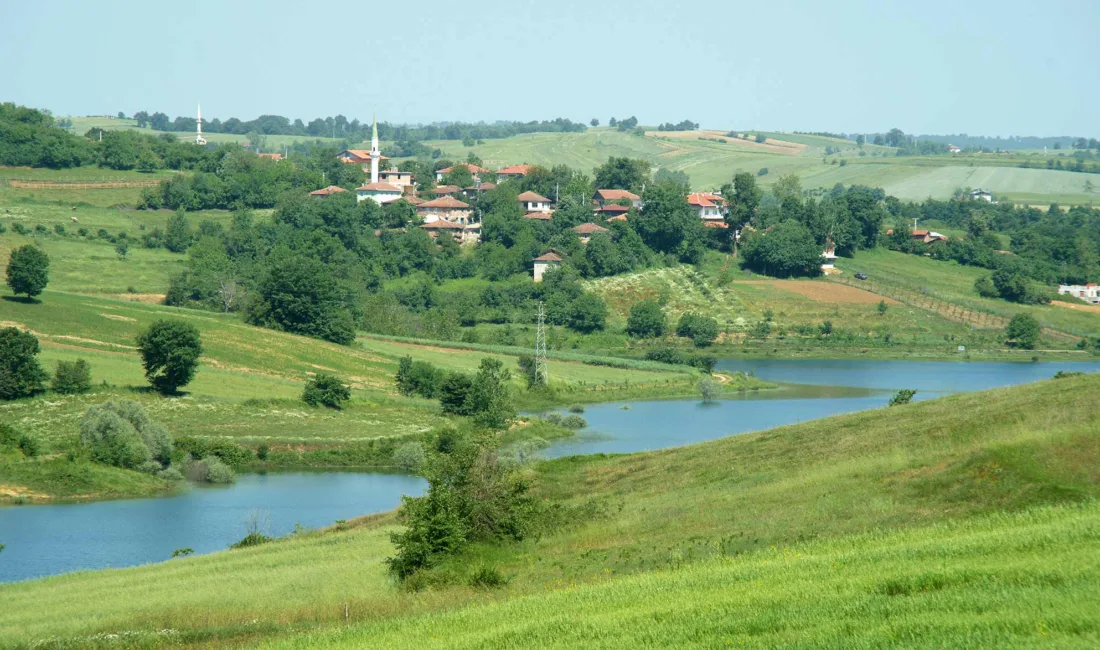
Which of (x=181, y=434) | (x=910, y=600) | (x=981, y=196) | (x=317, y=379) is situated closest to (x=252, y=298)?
(x=317, y=379)

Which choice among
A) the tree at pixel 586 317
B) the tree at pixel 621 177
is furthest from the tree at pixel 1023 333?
the tree at pixel 621 177

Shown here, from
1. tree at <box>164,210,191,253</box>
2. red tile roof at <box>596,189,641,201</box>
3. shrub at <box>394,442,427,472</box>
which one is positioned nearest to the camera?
shrub at <box>394,442,427,472</box>

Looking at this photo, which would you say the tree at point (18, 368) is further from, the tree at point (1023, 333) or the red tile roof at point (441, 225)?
the tree at point (1023, 333)

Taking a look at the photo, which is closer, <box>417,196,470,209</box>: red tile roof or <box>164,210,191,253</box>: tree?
<box>164,210,191,253</box>: tree

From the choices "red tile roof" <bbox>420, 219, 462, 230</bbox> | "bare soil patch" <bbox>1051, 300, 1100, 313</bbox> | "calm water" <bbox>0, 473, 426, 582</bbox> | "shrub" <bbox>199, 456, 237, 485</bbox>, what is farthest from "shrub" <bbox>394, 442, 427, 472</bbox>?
"bare soil patch" <bbox>1051, 300, 1100, 313</bbox>

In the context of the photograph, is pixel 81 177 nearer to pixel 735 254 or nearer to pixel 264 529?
pixel 735 254

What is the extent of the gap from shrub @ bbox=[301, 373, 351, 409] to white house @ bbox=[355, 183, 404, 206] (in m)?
70.2

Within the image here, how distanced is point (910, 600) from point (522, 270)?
10298cm

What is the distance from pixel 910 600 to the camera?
15.6 m

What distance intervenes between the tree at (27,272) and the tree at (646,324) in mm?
45057

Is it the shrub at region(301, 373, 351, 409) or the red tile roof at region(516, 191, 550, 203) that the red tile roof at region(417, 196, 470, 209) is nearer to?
the red tile roof at region(516, 191, 550, 203)

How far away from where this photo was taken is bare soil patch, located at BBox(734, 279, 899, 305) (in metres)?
112

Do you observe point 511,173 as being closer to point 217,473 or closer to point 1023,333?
point 1023,333

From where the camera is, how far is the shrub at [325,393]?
2628 inches
